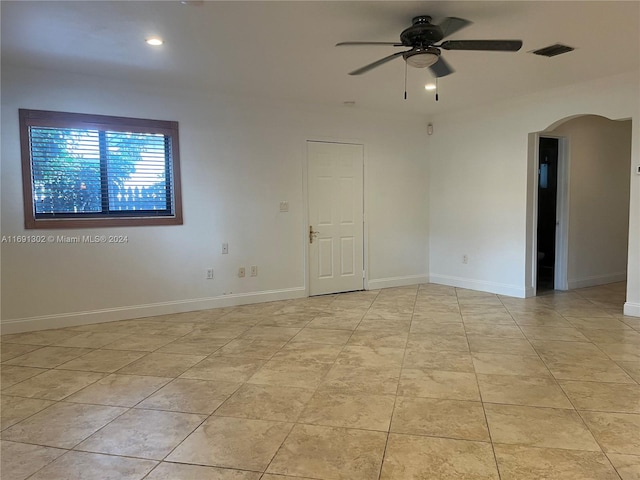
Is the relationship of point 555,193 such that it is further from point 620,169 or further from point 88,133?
point 88,133

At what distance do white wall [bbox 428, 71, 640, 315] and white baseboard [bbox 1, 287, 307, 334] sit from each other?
2398 mm

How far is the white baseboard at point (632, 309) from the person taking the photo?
4.41m

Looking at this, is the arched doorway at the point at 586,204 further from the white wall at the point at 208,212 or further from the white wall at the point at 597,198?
the white wall at the point at 208,212

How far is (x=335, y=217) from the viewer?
577 cm

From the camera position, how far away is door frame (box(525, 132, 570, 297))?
5.26m

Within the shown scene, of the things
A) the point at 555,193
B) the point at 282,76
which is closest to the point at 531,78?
the point at 555,193

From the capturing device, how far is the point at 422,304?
5.13 m

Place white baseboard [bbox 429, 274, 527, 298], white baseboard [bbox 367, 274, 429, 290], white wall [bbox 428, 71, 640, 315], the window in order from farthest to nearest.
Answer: white baseboard [bbox 367, 274, 429, 290] → white baseboard [bbox 429, 274, 527, 298] → white wall [bbox 428, 71, 640, 315] → the window

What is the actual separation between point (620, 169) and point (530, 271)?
91.5 inches

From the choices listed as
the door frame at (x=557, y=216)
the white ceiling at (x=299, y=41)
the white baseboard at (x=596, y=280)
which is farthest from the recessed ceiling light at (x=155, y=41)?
the white baseboard at (x=596, y=280)

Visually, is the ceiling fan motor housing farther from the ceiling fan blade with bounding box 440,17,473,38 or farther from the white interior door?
the white interior door

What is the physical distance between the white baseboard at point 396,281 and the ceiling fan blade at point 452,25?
375cm

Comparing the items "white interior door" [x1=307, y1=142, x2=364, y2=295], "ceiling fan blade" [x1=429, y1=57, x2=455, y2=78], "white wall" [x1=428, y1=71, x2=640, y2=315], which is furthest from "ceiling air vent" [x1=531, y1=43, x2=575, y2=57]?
"white interior door" [x1=307, y1=142, x2=364, y2=295]

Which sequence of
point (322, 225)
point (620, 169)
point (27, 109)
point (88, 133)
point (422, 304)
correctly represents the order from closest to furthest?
1. point (27, 109)
2. point (88, 133)
3. point (422, 304)
4. point (322, 225)
5. point (620, 169)
